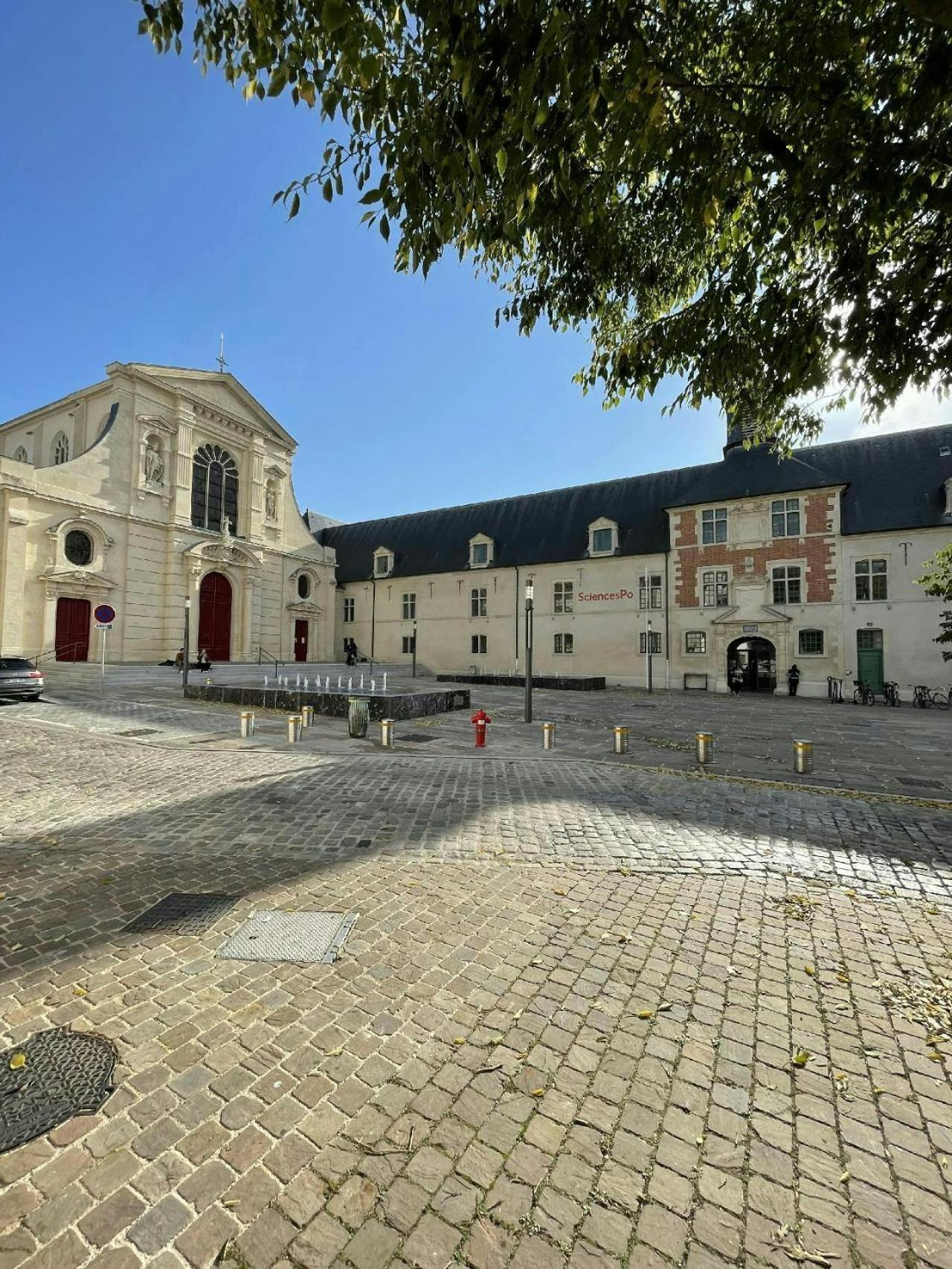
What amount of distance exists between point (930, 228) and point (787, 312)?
1754mm

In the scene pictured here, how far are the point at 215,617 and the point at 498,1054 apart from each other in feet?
111

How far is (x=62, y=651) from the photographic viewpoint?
2525cm

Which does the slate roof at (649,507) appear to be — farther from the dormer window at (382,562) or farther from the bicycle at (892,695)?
the bicycle at (892,695)

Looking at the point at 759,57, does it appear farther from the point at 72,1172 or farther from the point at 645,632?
the point at 645,632

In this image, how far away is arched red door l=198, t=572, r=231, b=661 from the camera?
3178 cm

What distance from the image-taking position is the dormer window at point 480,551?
37375 mm

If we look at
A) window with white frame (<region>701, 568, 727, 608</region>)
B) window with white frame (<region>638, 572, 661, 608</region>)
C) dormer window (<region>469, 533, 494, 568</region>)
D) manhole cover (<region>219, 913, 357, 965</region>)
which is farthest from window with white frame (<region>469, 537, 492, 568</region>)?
manhole cover (<region>219, 913, 357, 965</region>)

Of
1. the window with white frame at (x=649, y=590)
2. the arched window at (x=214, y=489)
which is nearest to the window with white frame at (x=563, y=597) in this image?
the window with white frame at (x=649, y=590)

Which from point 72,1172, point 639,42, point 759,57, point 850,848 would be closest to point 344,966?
point 72,1172

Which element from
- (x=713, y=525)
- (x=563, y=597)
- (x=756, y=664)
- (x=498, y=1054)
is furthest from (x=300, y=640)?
(x=498, y=1054)

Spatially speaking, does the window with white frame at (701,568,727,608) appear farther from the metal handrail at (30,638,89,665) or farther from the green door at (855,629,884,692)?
the metal handrail at (30,638,89,665)

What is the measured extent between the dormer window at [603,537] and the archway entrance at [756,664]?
8773 millimetres

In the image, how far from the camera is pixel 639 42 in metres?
3.25

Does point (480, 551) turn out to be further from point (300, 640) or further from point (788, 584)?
point (788, 584)
